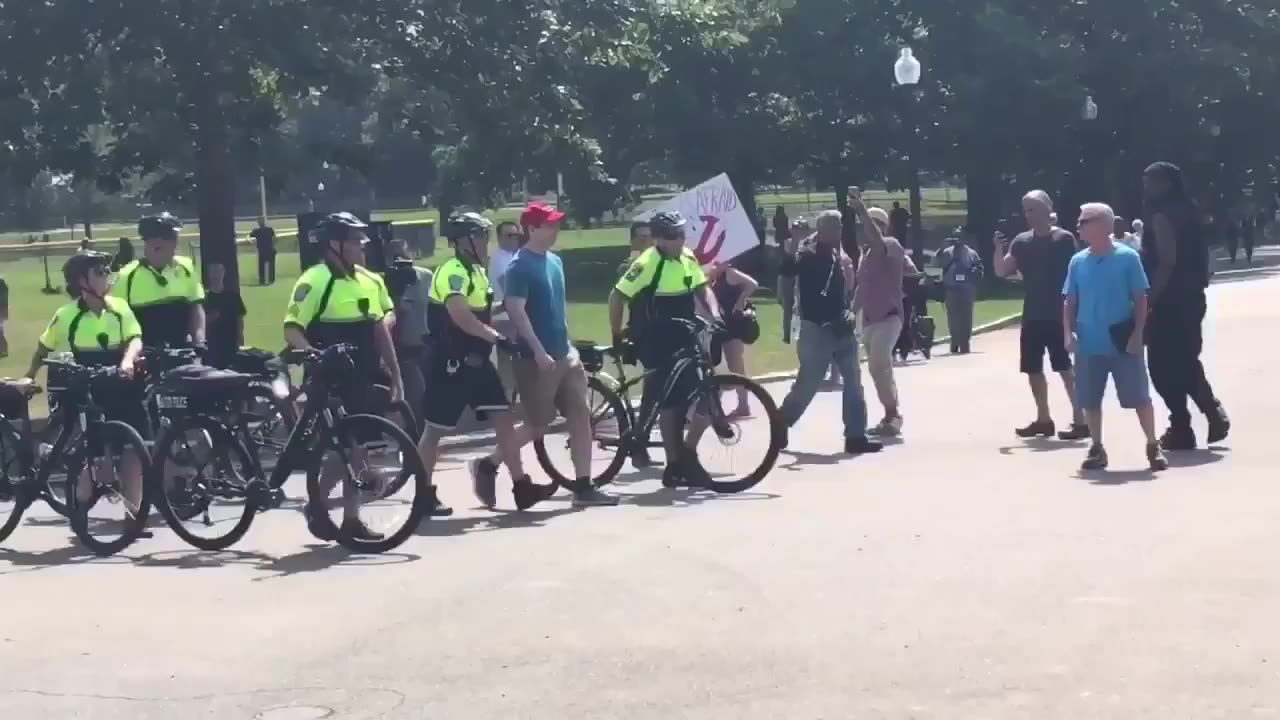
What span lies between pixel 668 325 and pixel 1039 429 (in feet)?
11.9

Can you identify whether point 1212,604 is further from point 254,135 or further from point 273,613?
point 254,135

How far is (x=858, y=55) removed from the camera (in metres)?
50.6

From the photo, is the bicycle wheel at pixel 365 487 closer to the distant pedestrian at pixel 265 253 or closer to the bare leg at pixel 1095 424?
the bare leg at pixel 1095 424

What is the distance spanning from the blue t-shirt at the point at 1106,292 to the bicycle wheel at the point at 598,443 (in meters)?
2.85

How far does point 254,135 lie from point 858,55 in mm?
31590

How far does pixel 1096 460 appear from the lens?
12680mm

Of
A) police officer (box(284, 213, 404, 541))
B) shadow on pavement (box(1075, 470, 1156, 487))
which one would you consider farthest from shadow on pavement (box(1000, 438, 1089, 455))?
police officer (box(284, 213, 404, 541))

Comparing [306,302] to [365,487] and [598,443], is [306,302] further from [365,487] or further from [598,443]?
[598,443]

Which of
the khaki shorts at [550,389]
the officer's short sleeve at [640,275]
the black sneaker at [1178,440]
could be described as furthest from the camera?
the black sneaker at [1178,440]

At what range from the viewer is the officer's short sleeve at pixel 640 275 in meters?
12.4

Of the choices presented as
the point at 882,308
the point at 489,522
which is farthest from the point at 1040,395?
the point at 489,522

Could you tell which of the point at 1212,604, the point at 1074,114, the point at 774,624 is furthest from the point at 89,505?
the point at 1074,114

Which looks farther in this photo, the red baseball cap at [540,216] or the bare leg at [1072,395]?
the bare leg at [1072,395]

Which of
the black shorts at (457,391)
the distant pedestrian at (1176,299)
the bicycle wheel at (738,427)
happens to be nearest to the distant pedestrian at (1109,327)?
the distant pedestrian at (1176,299)
